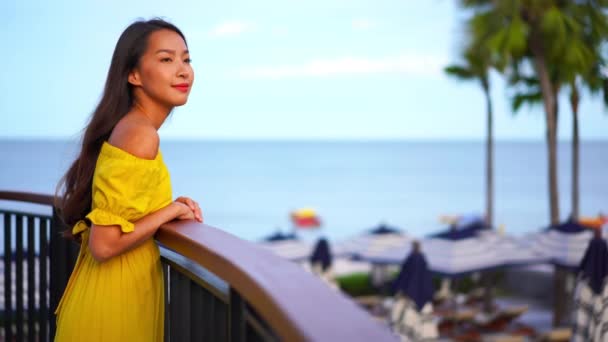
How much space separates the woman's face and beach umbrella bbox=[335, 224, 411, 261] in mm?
11015

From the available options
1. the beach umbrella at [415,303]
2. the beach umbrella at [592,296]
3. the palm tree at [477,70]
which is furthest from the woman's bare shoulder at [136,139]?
the palm tree at [477,70]

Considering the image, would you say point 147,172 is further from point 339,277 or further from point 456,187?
point 456,187

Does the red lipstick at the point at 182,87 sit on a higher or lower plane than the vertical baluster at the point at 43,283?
higher

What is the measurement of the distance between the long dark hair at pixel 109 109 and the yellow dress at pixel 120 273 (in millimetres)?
86

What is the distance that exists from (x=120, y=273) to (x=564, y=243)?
35.3 ft

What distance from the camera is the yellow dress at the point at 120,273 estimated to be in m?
1.97

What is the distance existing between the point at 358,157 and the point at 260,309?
119 meters

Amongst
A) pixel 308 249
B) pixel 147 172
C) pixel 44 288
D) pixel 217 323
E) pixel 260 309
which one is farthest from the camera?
pixel 308 249

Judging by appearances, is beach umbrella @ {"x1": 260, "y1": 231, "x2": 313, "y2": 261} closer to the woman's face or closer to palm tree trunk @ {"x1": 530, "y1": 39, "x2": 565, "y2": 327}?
palm tree trunk @ {"x1": 530, "y1": 39, "x2": 565, "y2": 327}

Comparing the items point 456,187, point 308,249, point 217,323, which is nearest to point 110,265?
point 217,323

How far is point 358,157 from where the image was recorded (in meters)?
120

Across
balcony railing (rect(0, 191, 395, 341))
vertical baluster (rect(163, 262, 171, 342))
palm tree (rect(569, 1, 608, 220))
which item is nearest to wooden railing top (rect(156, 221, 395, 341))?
balcony railing (rect(0, 191, 395, 341))

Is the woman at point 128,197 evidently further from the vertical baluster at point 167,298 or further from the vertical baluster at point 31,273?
the vertical baluster at point 31,273

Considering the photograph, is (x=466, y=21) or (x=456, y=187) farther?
(x=456, y=187)
